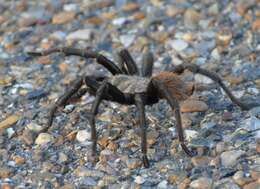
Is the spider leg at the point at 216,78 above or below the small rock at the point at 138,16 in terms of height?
above

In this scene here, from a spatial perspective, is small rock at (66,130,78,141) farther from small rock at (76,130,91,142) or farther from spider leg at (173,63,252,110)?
spider leg at (173,63,252,110)

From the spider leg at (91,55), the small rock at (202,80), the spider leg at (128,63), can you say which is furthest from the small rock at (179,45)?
the spider leg at (91,55)

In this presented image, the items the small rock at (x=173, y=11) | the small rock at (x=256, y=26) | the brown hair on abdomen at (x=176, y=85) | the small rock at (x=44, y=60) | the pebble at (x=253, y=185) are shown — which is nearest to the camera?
the pebble at (x=253, y=185)

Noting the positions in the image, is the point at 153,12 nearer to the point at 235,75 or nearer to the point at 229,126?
the point at 235,75

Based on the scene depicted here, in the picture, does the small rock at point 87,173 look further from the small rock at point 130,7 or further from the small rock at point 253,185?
the small rock at point 130,7

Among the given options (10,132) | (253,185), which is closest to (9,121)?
(10,132)

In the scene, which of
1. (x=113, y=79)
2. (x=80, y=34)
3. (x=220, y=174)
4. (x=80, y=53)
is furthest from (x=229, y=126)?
Result: (x=80, y=34)

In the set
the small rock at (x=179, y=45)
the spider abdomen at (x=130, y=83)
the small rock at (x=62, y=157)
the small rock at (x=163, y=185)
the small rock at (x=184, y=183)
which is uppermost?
the spider abdomen at (x=130, y=83)

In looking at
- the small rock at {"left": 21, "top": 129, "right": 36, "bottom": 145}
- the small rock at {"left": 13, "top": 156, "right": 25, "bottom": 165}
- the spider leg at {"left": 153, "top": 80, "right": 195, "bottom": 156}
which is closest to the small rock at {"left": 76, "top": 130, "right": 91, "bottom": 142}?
the small rock at {"left": 21, "top": 129, "right": 36, "bottom": 145}
